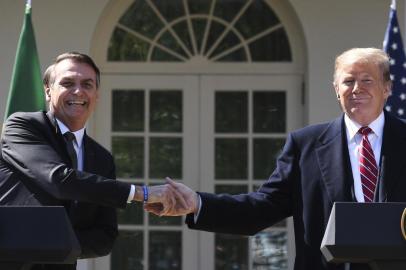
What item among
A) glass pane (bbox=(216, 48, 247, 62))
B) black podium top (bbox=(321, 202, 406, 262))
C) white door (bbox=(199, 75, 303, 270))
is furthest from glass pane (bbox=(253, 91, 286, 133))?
black podium top (bbox=(321, 202, 406, 262))

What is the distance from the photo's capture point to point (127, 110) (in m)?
7.76

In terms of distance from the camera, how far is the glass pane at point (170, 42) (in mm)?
7742

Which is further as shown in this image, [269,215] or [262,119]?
[262,119]

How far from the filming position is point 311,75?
7.46 m

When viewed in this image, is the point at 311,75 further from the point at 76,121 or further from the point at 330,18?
the point at 76,121

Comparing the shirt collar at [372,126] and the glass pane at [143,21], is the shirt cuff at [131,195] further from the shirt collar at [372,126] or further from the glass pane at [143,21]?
the glass pane at [143,21]

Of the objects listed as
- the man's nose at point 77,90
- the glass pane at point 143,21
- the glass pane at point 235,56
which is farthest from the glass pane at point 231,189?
the man's nose at point 77,90

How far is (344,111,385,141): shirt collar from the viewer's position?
3875 millimetres

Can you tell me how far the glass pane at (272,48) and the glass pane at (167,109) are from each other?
27.8 inches

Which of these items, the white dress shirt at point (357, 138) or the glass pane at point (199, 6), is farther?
the glass pane at point (199, 6)

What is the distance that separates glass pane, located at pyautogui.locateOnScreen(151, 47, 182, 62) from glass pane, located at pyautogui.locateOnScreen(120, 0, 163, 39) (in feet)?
0.45

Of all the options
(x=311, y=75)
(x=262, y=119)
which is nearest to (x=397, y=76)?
(x=311, y=75)

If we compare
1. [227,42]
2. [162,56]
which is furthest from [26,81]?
[227,42]

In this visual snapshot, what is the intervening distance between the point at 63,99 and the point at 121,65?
3699 millimetres
